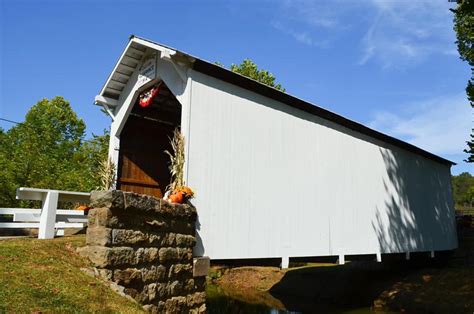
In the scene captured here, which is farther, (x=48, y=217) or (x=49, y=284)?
(x=48, y=217)

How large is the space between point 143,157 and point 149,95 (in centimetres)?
219

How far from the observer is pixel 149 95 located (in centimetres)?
893

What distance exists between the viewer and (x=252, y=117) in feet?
28.5

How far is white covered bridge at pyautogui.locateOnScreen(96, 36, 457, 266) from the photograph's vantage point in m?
7.61

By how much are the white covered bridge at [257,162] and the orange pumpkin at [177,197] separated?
1.49 ft

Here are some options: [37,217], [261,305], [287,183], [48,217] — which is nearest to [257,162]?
[287,183]

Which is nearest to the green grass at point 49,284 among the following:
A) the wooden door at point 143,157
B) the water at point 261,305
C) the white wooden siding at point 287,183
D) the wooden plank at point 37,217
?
the wooden plank at point 37,217

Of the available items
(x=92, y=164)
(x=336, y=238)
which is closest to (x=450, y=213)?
(x=336, y=238)

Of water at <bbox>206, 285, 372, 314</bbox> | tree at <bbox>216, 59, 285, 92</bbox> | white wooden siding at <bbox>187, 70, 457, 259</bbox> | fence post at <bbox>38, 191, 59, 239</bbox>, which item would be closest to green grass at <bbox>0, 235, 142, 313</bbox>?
fence post at <bbox>38, 191, 59, 239</bbox>

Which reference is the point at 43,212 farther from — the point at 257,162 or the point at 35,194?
the point at 257,162

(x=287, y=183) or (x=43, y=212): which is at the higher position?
(x=287, y=183)

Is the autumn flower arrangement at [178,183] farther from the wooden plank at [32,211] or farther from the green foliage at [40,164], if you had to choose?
the green foliage at [40,164]

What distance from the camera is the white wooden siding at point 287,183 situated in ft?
25.0

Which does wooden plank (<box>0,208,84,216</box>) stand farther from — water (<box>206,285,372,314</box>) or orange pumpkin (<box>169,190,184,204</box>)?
water (<box>206,285,372,314</box>)
